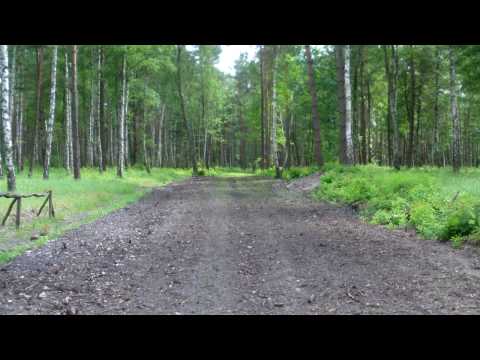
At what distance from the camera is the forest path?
18.7 ft

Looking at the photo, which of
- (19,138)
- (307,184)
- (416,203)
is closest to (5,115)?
(416,203)

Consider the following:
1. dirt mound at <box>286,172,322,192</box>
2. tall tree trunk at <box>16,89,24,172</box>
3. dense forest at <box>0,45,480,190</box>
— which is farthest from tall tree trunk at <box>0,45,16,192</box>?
tall tree trunk at <box>16,89,24,172</box>

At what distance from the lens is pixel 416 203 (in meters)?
11.7

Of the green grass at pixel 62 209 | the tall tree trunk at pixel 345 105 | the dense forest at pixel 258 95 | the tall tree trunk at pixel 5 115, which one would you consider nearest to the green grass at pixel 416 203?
the tall tree trunk at pixel 345 105

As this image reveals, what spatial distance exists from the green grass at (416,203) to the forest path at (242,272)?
1.91ft

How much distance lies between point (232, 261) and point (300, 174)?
20.7m

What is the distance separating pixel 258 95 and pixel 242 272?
49.5 m

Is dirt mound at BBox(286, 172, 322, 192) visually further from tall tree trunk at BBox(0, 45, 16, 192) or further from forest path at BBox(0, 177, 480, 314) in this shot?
tall tree trunk at BBox(0, 45, 16, 192)

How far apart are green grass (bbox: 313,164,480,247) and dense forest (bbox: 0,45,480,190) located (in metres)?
7.00

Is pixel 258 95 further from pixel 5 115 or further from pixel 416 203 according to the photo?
pixel 416 203

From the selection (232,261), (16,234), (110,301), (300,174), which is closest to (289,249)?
(232,261)
